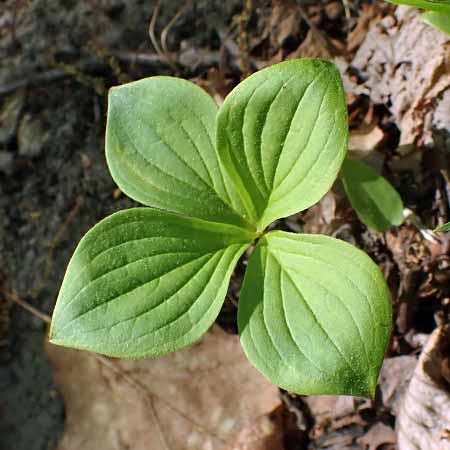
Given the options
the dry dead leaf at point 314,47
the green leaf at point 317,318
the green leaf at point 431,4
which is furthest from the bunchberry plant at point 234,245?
the dry dead leaf at point 314,47

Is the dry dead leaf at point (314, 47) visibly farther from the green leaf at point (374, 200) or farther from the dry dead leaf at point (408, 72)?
the green leaf at point (374, 200)

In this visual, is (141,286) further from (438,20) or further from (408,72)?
(408,72)

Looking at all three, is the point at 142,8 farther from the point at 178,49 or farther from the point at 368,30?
the point at 368,30

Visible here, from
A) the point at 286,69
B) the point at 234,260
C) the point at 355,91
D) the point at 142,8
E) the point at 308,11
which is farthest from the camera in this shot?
the point at 142,8

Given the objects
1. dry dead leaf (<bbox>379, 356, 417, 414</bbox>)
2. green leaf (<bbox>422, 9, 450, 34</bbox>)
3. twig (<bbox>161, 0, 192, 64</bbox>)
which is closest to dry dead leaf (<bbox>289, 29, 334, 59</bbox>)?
twig (<bbox>161, 0, 192, 64</bbox>)

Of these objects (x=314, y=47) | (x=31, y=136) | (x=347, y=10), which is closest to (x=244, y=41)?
(x=314, y=47)

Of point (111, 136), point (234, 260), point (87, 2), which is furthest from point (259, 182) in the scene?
point (87, 2)
